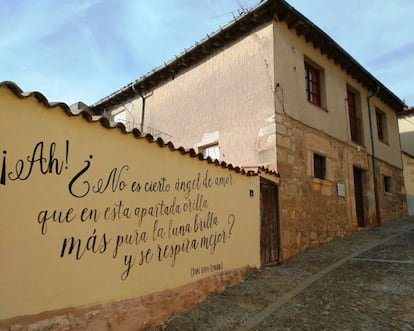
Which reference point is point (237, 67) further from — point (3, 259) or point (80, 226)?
point (3, 259)

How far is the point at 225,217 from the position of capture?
5.00 m

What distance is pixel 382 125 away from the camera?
12.5 m

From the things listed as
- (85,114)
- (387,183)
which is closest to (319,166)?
(387,183)

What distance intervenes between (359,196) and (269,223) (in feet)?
17.8

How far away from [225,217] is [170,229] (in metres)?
1.25

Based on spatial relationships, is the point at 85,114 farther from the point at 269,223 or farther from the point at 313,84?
the point at 313,84

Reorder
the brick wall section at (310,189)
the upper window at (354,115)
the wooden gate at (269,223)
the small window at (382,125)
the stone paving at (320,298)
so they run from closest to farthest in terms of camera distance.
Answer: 1. the stone paving at (320,298)
2. the wooden gate at (269,223)
3. the brick wall section at (310,189)
4. the upper window at (354,115)
5. the small window at (382,125)

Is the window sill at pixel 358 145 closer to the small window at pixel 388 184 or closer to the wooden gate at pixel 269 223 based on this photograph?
the small window at pixel 388 184

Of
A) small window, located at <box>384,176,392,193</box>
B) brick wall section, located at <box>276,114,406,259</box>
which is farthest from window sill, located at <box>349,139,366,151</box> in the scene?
small window, located at <box>384,176,392,193</box>

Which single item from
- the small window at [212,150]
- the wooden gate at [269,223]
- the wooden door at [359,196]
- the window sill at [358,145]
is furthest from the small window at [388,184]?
the wooden gate at [269,223]

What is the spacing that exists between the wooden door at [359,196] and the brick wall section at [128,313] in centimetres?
681

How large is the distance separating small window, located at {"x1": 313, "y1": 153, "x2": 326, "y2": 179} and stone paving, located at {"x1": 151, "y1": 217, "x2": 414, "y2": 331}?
7.07 feet

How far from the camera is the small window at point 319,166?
8164mm

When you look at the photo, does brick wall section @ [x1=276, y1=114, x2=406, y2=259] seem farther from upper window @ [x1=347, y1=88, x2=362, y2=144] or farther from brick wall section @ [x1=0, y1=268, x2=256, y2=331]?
brick wall section @ [x1=0, y1=268, x2=256, y2=331]
